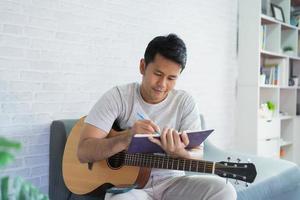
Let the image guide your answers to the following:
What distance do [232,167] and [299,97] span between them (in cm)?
A: 307

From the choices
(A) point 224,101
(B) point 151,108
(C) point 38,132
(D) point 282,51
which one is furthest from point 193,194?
(D) point 282,51

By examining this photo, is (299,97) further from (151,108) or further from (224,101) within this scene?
(151,108)

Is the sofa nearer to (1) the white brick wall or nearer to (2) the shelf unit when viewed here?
(1) the white brick wall

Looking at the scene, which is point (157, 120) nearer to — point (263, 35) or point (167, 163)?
point (167, 163)

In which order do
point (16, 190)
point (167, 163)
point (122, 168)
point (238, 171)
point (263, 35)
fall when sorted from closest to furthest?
point (16, 190) → point (238, 171) → point (167, 163) → point (122, 168) → point (263, 35)

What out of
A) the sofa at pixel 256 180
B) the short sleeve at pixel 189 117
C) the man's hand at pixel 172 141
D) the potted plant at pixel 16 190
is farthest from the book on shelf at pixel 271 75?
the potted plant at pixel 16 190

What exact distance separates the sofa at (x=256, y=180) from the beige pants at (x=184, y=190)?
236 mm

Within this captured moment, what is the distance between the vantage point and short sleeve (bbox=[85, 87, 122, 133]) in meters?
1.54

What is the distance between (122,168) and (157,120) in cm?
27

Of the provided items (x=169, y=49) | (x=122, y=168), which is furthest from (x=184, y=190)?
(x=169, y=49)

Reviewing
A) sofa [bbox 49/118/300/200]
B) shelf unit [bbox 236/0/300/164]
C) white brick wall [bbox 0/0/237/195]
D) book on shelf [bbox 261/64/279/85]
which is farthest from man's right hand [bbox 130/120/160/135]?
book on shelf [bbox 261/64/279/85]

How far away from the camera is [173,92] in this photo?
173cm

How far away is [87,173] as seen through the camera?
165 cm

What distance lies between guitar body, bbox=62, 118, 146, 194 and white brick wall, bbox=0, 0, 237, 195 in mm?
268
